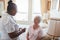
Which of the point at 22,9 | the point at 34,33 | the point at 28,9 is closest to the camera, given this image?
the point at 34,33

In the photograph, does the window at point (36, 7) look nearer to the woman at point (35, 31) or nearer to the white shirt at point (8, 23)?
the woman at point (35, 31)

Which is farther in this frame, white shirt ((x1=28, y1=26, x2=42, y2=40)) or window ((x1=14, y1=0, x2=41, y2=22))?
window ((x1=14, y1=0, x2=41, y2=22))

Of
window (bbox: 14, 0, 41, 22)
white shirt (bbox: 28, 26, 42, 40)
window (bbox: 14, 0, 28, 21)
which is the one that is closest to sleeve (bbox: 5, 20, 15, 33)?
white shirt (bbox: 28, 26, 42, 40)

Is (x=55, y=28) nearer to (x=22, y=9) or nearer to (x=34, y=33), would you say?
(x=34, y=33)

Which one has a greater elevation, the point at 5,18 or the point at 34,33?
the point at 5,18

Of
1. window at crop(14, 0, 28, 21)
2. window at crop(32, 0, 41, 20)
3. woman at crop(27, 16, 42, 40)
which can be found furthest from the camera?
window at crop(14, 0, 28, 21)

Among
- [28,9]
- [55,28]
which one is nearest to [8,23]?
[55,28]

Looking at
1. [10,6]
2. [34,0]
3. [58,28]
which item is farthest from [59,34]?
[34,0]

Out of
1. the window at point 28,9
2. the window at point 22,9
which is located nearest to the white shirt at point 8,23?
the window at point 28,9

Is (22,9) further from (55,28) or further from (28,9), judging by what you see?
(55,28)

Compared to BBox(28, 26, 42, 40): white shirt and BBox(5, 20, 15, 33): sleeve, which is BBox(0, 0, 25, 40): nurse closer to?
BBox(5, 20, 15, 33): sleeve

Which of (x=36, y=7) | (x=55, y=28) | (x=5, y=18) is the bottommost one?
(x=55, y=28)

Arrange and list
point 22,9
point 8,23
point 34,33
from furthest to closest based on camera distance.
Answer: point 22,9 → point 34,33 → point 8,23

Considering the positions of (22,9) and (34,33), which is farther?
(22,9)
